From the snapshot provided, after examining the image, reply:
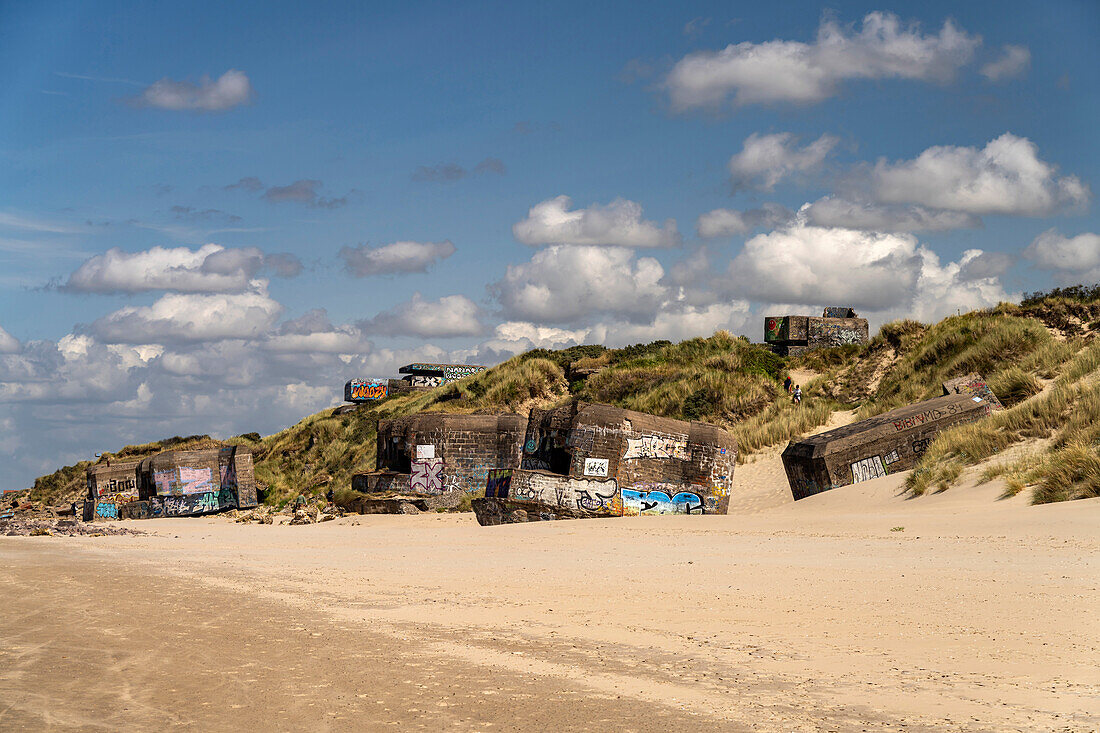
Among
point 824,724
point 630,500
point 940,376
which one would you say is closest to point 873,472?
point 630,500

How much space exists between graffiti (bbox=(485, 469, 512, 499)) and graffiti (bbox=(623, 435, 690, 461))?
2.05 meters

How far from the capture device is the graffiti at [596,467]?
15758mm

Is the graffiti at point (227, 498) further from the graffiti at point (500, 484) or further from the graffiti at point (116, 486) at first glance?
the graffiti at point (500, 484)

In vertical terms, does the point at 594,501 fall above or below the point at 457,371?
below

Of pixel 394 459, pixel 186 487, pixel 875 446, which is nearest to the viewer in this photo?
pixel 875 446

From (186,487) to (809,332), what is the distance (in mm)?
23945

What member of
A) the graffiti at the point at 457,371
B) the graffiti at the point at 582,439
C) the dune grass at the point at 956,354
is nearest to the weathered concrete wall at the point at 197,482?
the graffiti at the point at 582,439

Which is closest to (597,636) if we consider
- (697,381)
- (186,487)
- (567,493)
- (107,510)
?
(567,493)

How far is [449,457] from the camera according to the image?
22.5m

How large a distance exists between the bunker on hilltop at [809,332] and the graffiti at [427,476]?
18.7 m

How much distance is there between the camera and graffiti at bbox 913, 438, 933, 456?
53.3ft

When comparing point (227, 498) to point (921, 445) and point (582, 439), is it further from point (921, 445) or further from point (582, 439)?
point (921, 445)

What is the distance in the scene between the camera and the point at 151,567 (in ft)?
35.2

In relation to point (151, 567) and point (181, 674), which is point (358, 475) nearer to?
point (151, 567)
